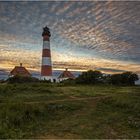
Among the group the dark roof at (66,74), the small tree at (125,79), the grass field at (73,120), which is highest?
the dark roof at (66,74)

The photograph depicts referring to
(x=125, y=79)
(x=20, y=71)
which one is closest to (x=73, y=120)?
(x=125, y=79)

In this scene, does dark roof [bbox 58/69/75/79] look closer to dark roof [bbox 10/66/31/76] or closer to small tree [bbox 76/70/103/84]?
dark roof [bbox 10/66/31/76]

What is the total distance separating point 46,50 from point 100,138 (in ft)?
112

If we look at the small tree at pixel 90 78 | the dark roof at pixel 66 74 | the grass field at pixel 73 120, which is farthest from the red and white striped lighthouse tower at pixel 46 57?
the grass field at pixel 73 120

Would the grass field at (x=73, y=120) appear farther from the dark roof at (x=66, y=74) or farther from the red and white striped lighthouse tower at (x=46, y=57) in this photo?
the dark roof at (x=66, y=74)

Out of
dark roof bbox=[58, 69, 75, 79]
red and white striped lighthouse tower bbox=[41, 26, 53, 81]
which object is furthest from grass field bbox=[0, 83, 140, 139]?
dark roof bbox=[58, 69, 75, 79]

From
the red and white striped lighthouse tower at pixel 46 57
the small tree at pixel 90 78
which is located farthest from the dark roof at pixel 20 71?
the small tree at pixel 90 78

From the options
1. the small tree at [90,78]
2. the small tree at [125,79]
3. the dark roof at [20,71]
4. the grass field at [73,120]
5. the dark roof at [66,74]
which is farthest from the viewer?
the dark roof at [66,74]

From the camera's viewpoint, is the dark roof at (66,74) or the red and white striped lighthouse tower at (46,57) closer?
the red and white striped lighthouse tower at (46,57)

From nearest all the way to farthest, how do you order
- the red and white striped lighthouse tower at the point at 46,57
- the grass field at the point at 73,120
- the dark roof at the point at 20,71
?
the grass field at the point at 73,120
the red and white striped lighthouse tower at the point at 46,57
the dark roof at the point at 20,71

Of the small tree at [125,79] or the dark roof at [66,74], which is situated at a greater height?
the dark roof at [66,74]

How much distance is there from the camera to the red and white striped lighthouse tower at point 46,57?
4625 centimetres

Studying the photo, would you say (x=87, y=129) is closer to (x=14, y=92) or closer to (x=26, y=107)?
(x=26, y=107)

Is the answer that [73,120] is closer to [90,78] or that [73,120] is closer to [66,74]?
[90,78]
